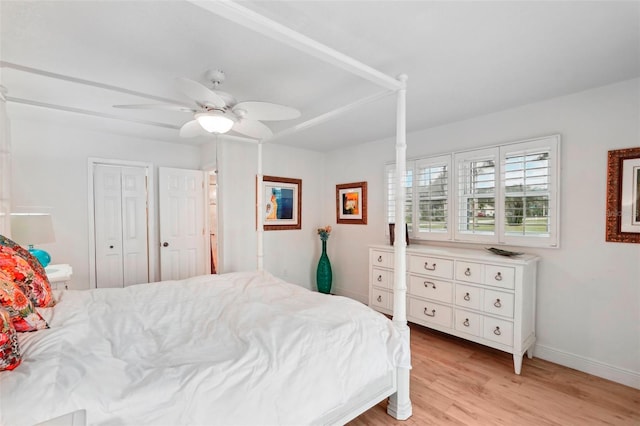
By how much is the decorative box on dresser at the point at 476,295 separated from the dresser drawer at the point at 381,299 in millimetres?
263

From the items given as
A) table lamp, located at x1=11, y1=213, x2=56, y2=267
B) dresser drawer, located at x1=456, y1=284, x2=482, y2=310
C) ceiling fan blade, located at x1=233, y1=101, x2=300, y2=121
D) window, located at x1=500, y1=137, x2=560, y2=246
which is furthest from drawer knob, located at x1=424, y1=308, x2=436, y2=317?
table lamp, located at x1=11, y1=213, x2=56, y2=267

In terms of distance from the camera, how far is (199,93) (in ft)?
5.55

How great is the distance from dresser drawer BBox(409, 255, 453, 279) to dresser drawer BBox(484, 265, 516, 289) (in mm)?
332

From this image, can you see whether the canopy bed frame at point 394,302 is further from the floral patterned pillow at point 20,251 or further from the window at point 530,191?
the window at point 530,191

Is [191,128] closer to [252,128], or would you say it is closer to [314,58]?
[252,128]

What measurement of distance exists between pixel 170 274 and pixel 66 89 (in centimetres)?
197

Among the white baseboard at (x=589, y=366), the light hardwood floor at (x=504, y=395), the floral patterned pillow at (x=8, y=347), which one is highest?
the floral patterned pillow at (x=8, y=347)

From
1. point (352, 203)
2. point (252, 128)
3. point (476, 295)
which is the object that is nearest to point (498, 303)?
point (476, 295)

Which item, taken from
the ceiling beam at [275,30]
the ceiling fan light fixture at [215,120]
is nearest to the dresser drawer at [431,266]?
the ceiling beam at [275,30]

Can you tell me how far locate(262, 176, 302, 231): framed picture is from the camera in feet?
13.8

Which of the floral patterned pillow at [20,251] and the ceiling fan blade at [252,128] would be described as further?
the ceiling fan blade at [252,128]

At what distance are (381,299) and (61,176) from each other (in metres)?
3.42

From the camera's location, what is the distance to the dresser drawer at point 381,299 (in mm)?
3437

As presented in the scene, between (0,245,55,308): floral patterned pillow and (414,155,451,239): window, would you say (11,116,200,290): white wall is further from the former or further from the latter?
(414,155,451,239): window
